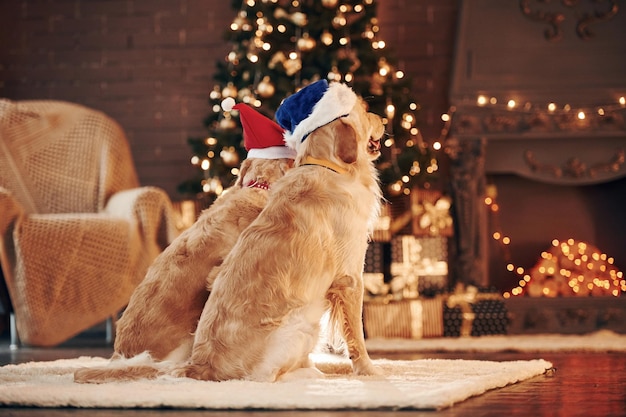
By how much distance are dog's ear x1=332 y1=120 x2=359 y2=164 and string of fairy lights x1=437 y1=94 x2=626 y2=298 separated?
110 inches

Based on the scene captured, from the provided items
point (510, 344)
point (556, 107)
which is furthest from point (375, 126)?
point (556, 107)

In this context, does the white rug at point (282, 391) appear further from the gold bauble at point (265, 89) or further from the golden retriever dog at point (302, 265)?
the gold bauble at point (265, 89)

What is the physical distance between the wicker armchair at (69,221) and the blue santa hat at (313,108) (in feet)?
6.43

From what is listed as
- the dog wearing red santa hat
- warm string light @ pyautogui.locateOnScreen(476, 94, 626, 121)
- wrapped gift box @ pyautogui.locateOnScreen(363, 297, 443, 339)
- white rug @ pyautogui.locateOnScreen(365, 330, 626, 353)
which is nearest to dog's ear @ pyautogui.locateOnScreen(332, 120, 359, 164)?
the dog wearing red santa hat

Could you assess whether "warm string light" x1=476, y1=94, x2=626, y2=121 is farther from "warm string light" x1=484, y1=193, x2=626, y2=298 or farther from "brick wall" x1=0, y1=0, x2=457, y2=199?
"brick wall" x1=0, y1=0, x2=457, y2=199

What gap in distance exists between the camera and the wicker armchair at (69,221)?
469 cm

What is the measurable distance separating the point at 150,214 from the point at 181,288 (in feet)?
6.48

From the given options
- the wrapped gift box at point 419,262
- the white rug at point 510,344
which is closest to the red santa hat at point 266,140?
the white rug at point 510,344

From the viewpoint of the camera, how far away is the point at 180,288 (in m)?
3.04

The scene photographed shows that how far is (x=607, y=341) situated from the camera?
467cm

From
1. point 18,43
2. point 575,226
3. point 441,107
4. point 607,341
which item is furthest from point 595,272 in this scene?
point 18,43

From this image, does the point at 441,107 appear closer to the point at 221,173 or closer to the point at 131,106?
the point at 221,173

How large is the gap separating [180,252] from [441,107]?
344cm

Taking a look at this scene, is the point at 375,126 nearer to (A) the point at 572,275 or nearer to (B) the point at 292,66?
(B) the point at 292,66
